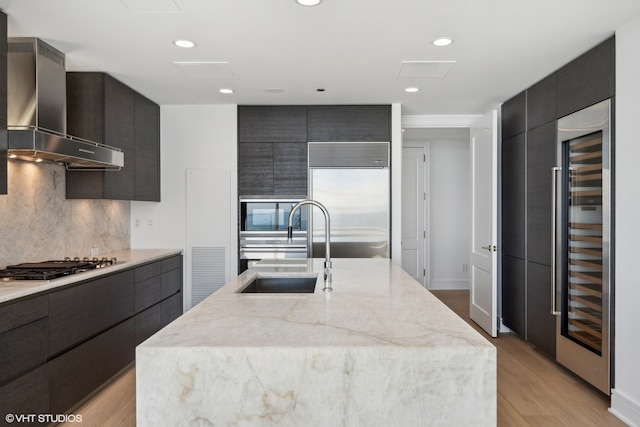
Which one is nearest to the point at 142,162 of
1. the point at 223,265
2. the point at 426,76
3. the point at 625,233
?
the point at 223,265

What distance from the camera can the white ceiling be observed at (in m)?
2.36

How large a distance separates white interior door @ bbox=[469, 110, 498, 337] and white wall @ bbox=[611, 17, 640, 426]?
4.66ft

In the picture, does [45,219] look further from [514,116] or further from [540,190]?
[514,116]

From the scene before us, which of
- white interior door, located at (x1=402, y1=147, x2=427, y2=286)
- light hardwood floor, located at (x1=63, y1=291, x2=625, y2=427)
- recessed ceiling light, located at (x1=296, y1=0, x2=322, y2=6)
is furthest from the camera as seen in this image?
white interior door, located at (x1=402, y1=147, x2=427, y2=286)

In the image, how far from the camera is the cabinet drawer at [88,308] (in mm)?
2531

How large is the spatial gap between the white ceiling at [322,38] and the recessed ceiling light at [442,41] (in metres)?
0.06

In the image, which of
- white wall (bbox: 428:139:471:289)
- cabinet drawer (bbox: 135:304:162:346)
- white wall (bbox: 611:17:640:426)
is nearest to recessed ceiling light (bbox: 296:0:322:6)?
white wall (bbox: 611:17:640:426)

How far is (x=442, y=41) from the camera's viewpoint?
2.82m

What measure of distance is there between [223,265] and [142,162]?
1.32 m

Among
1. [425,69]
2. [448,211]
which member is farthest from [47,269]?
[448,211]

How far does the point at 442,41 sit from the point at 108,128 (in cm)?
266

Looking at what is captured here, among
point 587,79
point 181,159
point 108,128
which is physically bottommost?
point 181,159

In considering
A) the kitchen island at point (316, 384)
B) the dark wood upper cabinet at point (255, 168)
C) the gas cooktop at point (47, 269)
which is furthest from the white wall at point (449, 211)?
the kitchen island at point (316, 384)

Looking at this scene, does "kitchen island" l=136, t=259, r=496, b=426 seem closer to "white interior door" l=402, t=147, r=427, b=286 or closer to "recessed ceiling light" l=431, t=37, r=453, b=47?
"recessed ceiling light" l=431, t=37, r=453, b=47
